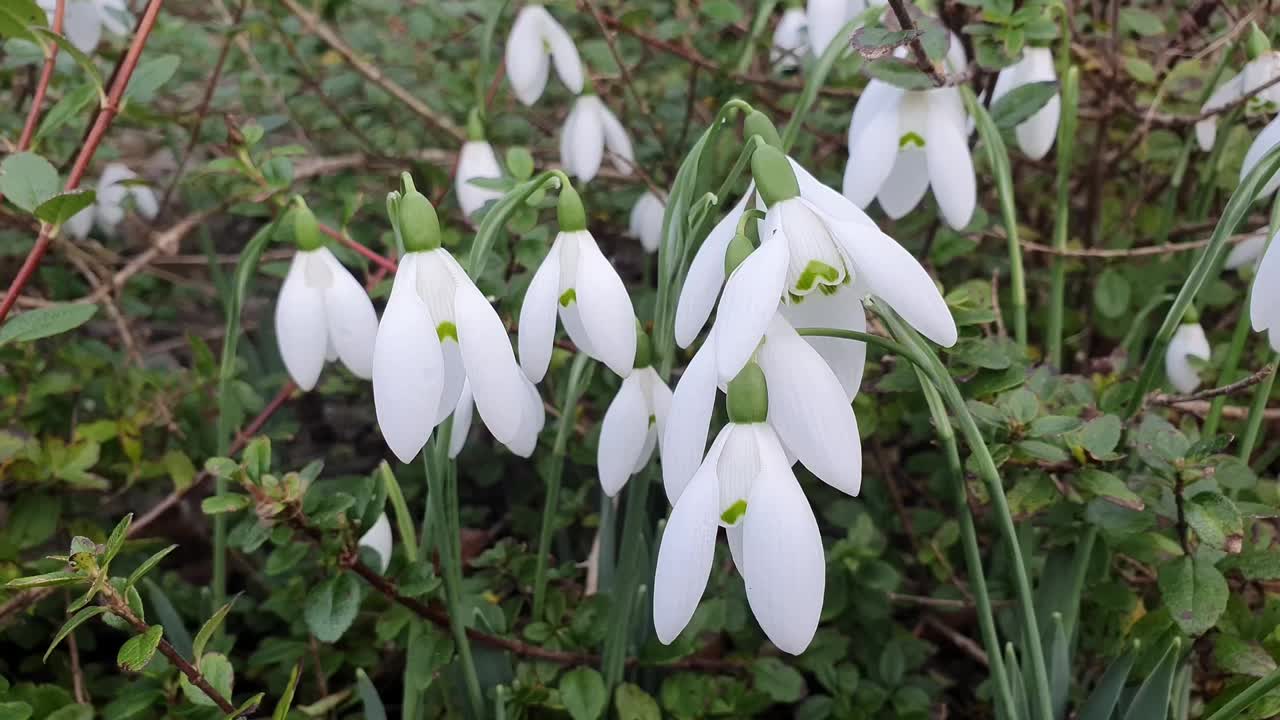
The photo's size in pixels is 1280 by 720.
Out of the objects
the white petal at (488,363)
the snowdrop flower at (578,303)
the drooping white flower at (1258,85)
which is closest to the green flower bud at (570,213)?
the snowdrop flower at (578,303)

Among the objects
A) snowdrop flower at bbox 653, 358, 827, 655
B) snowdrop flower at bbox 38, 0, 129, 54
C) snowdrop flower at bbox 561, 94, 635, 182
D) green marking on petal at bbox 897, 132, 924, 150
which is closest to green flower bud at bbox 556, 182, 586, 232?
snowdrop flower at bbox 653, 358, 827, 655

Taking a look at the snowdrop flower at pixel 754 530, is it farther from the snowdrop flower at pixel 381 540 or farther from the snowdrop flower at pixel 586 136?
the snowdrop flower at pixel 586 136

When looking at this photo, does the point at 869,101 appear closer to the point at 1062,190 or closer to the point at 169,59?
the point at 1062,190

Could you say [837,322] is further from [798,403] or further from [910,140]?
[910,140]

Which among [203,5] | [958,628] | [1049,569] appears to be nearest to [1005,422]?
[1049,569]

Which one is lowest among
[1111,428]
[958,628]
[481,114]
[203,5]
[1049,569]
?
[958,628]

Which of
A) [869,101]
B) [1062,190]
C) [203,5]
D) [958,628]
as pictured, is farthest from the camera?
[203,5]
